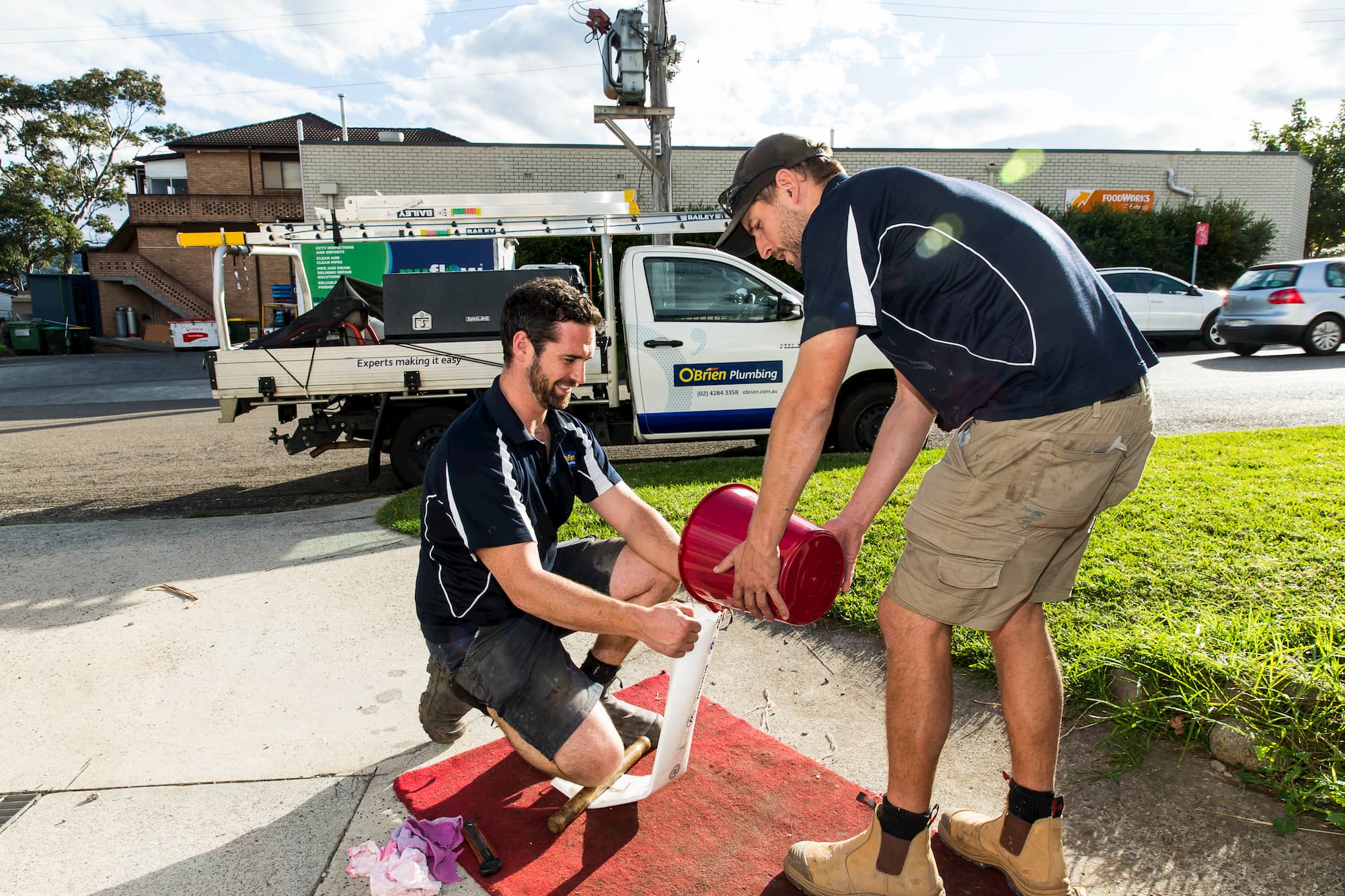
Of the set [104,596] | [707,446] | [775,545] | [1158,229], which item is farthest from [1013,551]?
[1158,229]

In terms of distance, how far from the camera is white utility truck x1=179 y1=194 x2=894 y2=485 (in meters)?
6.61

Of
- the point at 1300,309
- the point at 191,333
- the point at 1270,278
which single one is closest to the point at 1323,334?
the point at 1300,309

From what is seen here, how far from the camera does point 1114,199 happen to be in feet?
74.1

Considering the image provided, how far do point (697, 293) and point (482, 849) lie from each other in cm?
530

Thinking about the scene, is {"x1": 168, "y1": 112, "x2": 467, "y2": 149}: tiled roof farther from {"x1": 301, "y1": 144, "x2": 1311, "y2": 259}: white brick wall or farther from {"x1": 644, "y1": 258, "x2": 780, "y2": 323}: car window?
{"x1": 644, "y1": 258, "x2": 780, "y2": 323}: car window

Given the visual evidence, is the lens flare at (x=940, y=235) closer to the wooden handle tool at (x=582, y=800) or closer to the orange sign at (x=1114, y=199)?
the wooden handle tool at (x=582, y=800)

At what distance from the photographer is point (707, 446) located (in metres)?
8.56

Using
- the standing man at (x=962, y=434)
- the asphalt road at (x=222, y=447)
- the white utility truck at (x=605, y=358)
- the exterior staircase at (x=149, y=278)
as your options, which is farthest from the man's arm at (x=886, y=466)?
the exterior staircase at (x=149, y=278)

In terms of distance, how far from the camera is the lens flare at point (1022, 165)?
2203cm

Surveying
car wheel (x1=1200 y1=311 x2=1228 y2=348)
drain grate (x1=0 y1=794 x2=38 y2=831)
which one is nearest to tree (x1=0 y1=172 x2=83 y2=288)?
drain grate (x1=0 y1=794 x2=38 y2=831)

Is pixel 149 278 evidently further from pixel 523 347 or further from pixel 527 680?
pixel 527 680

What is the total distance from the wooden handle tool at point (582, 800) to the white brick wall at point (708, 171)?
1806cm

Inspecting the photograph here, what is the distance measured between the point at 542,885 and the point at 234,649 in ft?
7.01

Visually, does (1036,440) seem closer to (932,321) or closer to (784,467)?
(932,321)
